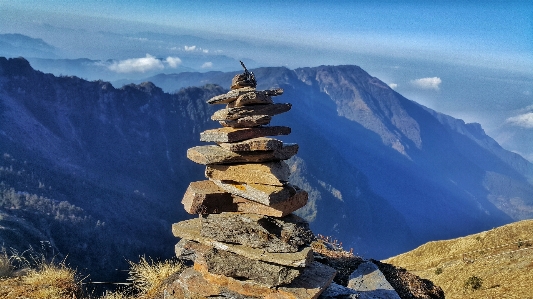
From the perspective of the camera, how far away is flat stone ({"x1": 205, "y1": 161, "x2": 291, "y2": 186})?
9078 mm

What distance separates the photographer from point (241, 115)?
966 cm

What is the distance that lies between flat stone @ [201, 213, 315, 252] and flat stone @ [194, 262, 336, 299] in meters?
0.94

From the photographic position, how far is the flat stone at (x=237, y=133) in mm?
9359

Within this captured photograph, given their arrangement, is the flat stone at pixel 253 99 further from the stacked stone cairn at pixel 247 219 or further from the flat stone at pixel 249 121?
the flat stone at pixel 249 121

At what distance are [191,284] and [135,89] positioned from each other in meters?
154

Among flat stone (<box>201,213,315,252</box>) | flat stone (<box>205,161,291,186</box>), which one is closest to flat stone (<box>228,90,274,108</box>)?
flat stone (<box>205,161,291,186</box>)

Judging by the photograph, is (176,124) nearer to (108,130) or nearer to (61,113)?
(108,130)

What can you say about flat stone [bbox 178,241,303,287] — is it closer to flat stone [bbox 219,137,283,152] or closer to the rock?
flat stone [bbox 219,137,283,152]

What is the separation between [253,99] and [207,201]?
9.66 feet

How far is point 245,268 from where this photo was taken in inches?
350

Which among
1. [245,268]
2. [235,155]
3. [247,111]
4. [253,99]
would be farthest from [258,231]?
[253,99]

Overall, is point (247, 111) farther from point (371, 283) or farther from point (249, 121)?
point (371, 283)

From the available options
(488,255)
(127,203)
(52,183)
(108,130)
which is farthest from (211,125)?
(488,255)

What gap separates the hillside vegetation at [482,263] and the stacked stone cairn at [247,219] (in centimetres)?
1038
